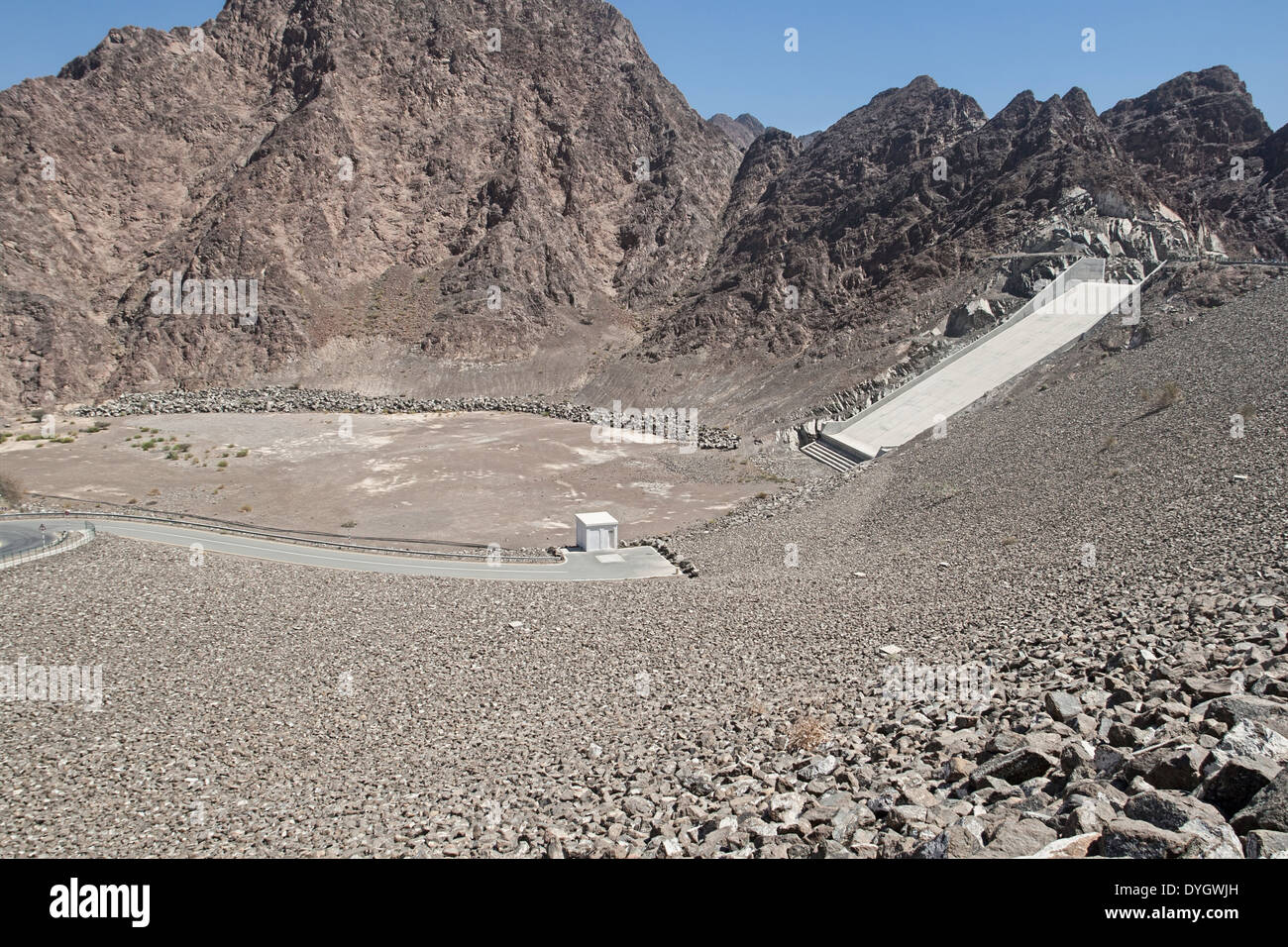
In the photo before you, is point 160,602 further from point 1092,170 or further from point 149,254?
point 149,254

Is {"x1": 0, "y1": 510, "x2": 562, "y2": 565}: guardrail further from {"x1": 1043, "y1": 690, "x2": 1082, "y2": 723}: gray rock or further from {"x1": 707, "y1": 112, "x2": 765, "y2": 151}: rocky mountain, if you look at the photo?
{"x1": 707, "y1": 112, "x2": 765, "y2": 151}: rocky mountain

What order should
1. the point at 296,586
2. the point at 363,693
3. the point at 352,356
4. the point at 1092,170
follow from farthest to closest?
the point at 352,356, the point at 1092,170, the point at 296,586, the point at 363,693

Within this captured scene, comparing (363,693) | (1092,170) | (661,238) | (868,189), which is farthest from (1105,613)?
(661,238)

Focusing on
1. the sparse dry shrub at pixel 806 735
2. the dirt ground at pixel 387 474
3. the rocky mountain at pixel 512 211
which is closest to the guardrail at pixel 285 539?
the dirt ground at pixel 387 474

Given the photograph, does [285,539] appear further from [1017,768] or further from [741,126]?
A: [741,126]

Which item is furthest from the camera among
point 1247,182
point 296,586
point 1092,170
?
point 1247,182
